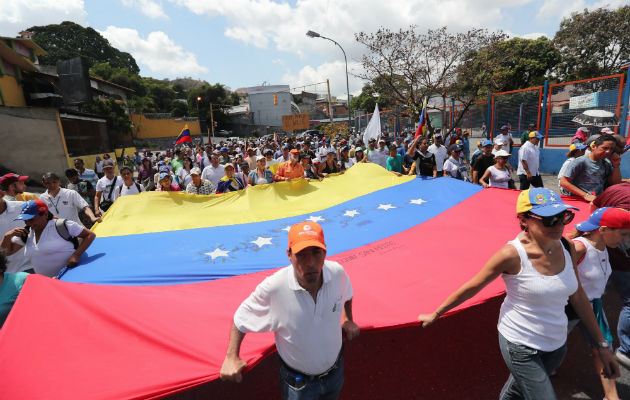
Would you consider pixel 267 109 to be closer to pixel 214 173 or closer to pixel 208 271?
pixel 214 173

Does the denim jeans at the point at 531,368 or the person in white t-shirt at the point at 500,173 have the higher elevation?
the person in white t-shirt at the point at 500,173

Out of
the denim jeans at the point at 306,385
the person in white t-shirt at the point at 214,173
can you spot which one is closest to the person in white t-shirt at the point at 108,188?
the person in white t-shirt at the point at 214,173

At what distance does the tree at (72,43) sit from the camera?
6025 cm

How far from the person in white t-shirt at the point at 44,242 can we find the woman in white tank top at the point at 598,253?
5.13m

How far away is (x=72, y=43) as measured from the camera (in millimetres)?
67062

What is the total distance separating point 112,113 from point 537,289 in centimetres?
3581

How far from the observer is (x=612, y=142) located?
4.11 m

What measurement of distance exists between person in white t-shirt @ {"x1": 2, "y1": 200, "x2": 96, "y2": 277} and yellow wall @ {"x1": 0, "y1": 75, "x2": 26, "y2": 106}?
2214 centimetres

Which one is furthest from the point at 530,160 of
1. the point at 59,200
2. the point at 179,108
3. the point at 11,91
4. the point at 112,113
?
the point at 179,108

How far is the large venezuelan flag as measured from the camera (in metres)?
2.10

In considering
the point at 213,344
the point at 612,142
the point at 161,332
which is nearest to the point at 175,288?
the point at 161,332

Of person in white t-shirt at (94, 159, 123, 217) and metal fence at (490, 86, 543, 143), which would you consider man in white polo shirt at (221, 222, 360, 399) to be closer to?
person in white t-shirt at (94, 159, 123, 217)

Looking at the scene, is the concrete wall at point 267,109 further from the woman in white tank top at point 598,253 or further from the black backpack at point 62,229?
the woman in white tank top at point 598,253

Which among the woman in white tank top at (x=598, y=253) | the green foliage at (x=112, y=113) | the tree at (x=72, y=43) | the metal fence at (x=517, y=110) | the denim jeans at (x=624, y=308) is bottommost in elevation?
the denim jeans at (x=624, y=308)
